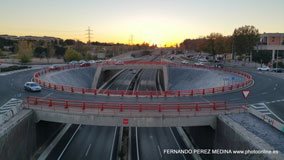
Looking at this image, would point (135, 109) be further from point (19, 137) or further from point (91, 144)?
point (19, 137)

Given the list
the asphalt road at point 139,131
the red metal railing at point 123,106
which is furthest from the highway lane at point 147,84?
the red metal railing at point 123,106

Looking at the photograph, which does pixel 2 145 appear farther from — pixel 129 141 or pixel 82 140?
pixel 129 141

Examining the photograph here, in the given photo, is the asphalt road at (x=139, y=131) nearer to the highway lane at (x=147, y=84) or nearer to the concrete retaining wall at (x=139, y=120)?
the concrete retaining wall at (x=139, y=120)

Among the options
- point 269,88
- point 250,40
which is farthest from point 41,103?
point 250,40

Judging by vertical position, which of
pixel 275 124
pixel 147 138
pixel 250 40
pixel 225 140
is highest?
pixel 250 40

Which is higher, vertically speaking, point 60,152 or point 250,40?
point 250,40

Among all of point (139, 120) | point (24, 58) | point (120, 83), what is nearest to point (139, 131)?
point (139, 120)
